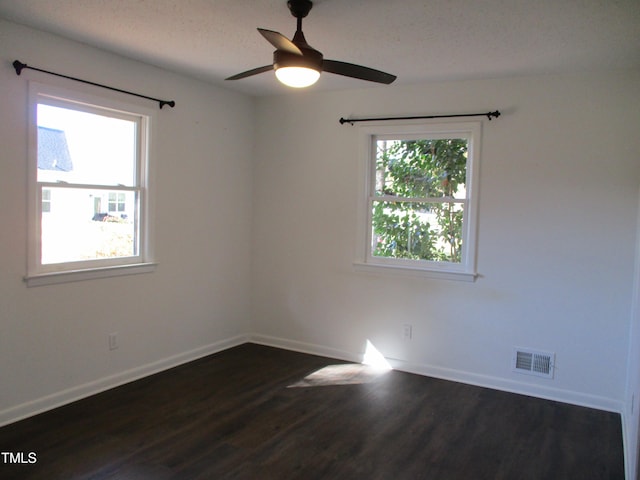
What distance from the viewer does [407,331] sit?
438 centimetres

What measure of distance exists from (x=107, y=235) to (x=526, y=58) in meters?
3.34

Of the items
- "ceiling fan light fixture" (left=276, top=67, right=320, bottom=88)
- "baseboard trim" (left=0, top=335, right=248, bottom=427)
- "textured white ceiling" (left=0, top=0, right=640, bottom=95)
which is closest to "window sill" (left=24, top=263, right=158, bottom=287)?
"baseboard trim" (left=0, top=335, right=248, bottom=427)

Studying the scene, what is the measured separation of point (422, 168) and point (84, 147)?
9.04 ft

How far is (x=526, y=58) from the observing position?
338 cm

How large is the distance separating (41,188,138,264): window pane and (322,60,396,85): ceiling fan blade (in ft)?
6.88

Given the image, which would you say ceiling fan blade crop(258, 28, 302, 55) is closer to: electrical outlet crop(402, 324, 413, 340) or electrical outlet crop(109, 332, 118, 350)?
electrical outlet crop(109, 332, 118, 350)

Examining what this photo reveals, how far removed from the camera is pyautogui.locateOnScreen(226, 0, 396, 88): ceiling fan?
7.43 ft

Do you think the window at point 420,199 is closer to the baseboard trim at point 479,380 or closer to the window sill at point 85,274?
the baseboard trim at point 479,380

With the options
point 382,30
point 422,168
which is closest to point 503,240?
point 422,168

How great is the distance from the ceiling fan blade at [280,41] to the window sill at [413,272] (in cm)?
251

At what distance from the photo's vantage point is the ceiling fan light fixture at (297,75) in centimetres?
238

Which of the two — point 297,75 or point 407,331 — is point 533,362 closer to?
point 407,331

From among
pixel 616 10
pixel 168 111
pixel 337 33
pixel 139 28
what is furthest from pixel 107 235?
pixel 616 10

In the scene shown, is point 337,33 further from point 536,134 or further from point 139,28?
point 536,134
